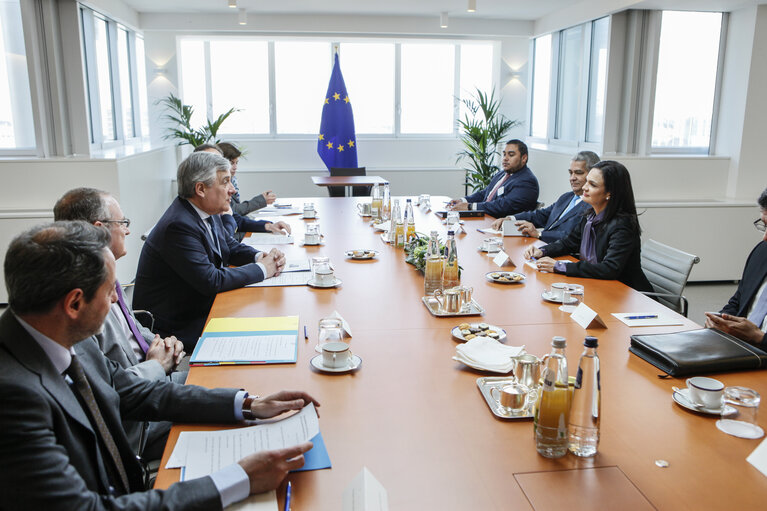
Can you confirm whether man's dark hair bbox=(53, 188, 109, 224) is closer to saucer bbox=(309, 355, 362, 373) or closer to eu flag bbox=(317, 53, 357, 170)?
saucer bbox=(309, 355, 362, 373)

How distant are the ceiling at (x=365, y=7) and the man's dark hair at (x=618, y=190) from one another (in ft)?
14.3

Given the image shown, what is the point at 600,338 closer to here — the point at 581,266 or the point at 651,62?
the point at 581,266

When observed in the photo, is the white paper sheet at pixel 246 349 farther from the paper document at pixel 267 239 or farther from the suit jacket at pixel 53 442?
the paper document at pixel 267 239

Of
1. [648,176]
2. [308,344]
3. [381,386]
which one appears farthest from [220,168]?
[648,176]

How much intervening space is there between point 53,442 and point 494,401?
98 cm

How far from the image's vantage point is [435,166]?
9.17 meters

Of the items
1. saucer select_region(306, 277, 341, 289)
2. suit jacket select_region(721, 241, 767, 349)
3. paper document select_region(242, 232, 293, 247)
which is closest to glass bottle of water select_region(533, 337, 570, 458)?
saucer select_region(306, 277, 341, 289)

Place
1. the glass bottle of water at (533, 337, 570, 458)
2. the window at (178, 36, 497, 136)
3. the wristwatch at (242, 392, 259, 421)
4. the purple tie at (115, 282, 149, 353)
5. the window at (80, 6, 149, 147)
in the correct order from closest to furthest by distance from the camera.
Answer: the glass bottle of water at (533, 337, 570, 458) < the wristwatch at (242, 392, 259, 421) < the purple tie at (115, 282, 149, 353) < the window at (80, 6, 149, 147) < the window at (178, 36, 497, 136)

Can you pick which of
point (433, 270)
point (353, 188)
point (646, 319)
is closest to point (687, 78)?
point (353, 188)

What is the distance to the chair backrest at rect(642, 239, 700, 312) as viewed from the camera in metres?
3.05

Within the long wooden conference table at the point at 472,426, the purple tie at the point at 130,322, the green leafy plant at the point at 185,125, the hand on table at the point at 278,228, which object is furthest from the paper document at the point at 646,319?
the green leafy plant at the point at 185,125

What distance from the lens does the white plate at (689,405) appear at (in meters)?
1.49

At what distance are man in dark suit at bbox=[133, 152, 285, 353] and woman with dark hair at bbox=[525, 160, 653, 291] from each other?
4.67 feet

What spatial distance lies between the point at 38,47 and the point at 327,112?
3923 millimetres
